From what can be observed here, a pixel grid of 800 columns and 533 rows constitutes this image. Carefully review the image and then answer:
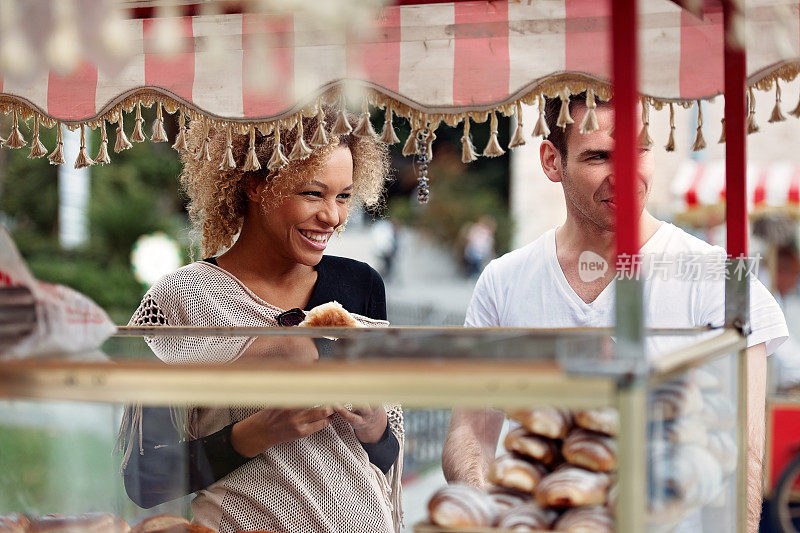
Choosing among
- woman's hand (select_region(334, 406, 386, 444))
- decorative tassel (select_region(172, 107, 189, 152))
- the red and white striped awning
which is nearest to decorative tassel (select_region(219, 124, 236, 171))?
decorative tassel (select_region(172, 107, 189, 152))

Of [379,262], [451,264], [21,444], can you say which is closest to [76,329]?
[21,444]

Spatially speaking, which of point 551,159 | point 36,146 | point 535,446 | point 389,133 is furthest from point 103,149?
point 535,446

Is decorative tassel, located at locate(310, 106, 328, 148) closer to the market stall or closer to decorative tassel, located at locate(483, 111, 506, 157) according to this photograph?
the market stall

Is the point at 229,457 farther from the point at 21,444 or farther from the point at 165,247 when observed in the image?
the point at 165,247

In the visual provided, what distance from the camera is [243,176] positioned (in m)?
2.41

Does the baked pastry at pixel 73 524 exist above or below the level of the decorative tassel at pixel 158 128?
below

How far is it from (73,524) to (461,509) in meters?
0.66

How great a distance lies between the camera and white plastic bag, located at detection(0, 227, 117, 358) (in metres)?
1.30

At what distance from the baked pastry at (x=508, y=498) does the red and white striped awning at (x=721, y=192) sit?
582cm

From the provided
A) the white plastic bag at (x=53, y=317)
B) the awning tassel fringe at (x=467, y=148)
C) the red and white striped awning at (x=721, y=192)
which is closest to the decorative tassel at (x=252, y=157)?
the awning tassel fringe at (x=467, y=148)

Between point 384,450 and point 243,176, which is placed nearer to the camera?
point 384,450

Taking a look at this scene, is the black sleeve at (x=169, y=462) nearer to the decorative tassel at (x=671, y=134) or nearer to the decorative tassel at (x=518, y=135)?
the decorative tassel at (x=518, y=135)

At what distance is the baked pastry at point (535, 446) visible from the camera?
1336 millimetres

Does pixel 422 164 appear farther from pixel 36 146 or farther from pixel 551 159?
pixel 36 146
